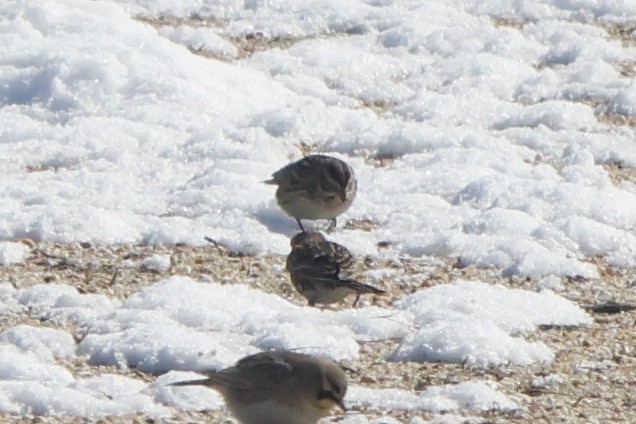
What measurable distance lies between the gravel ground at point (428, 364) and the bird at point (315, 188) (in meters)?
0.58

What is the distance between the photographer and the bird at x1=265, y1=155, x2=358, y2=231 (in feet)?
31.3

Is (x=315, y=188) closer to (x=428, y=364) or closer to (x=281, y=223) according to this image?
(x=281, y=223)

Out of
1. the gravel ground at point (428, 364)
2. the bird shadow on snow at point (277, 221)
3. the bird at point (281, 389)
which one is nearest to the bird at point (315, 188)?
the bird shadow on snow at point (277, 221)

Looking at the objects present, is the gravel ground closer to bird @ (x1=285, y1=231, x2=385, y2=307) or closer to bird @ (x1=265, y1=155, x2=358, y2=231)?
bird @ (x1=285, y1=231, x2=385, y2=307)

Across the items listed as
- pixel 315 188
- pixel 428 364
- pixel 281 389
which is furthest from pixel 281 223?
pixel 281 389

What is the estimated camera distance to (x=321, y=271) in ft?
26.9

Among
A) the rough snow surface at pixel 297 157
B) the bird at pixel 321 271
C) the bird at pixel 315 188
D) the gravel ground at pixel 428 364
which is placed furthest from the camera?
the bird at pixel 315 188

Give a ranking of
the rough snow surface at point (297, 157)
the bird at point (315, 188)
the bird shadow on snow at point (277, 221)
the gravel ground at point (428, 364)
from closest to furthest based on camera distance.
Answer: the gravel ground at point (428, 364)
the rough snow surface at point (297, 157)
the bird at point (315, 188)
the bird shadow on snow at point (277, 221)

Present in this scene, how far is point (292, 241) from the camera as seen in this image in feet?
29.6

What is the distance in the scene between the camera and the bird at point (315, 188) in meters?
9.55

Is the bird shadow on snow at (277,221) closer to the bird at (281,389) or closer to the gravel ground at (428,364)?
the gravel ground at (428,364)

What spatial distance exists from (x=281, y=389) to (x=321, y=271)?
70.9 inches

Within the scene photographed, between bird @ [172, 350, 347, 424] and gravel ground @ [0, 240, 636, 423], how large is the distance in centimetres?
22

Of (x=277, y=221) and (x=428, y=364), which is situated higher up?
(x=428, y=364)
